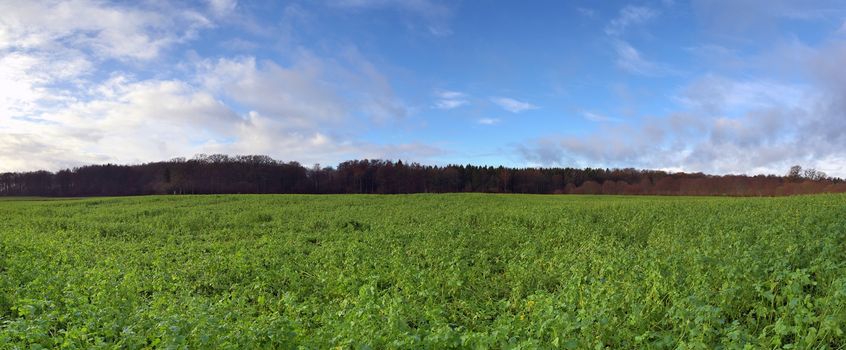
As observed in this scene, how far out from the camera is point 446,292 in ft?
29.4

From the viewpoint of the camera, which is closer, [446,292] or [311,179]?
[446,292]

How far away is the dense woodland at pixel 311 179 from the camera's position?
298 feet

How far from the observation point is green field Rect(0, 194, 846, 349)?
536 centimetres

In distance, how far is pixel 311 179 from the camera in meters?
98.0

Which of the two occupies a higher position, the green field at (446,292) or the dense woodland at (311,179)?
the dense woodland at (311,179)

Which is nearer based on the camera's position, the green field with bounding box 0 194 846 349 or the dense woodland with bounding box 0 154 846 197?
the green field with bounding box 0 194 846 349

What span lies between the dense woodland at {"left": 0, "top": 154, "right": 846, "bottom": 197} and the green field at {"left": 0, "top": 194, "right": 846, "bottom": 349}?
74453 millimetres

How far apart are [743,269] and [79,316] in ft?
32.7

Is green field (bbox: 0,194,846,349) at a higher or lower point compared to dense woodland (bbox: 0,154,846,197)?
lower

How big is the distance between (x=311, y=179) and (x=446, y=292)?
92150 millimetres

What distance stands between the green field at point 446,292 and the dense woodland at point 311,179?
74453mm

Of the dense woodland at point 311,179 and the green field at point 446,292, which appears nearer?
the green field at point 446,292

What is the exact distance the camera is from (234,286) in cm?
946

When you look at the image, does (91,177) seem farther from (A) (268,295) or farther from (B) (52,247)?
(A) (268,295)
